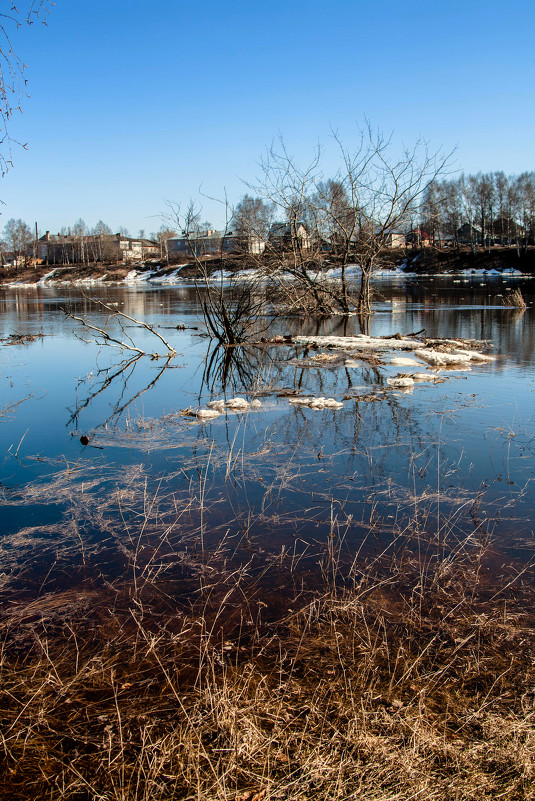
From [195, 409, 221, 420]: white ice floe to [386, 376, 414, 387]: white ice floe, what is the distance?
11.5 ft

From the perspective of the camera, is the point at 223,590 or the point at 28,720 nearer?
the point at 28,720

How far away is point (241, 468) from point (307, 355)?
326 inches

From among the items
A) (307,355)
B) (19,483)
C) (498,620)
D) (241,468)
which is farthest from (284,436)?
(307,355)

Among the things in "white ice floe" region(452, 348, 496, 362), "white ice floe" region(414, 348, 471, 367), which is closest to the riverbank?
"white ice floe" region(452, 348, 496, 362)

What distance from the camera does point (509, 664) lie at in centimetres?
315

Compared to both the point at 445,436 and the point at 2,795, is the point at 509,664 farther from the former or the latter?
the point at 445,436

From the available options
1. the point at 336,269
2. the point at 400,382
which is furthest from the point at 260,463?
the point at 336,269

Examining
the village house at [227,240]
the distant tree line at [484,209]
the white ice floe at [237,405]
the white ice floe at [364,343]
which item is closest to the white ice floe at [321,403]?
the white ice floe at [237,405]

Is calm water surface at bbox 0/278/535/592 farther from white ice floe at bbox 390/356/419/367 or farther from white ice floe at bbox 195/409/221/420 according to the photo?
white ice floe at bbox 390/356/419/367

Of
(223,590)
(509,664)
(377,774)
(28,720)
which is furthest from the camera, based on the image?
(223,590)

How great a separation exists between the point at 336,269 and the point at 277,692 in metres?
49.8

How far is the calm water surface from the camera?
480cm

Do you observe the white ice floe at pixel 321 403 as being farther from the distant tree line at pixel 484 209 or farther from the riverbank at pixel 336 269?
the distant tree line at pixel 484 209

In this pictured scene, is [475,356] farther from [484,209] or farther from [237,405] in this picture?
[484,209]
